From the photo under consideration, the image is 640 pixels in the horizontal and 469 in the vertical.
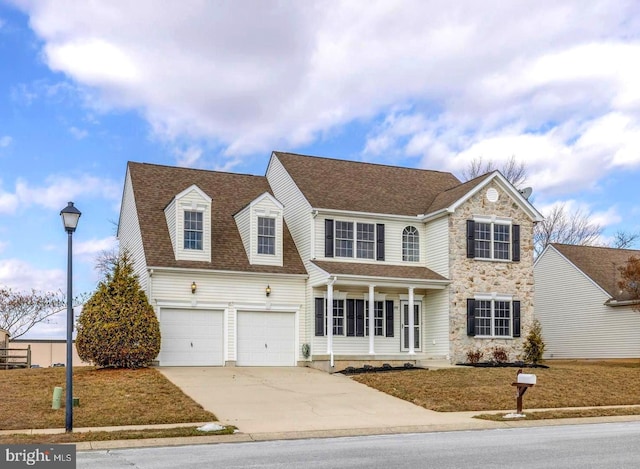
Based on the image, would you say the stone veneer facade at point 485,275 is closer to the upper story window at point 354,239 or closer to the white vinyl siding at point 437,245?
the white vinyl siding at point 437,245

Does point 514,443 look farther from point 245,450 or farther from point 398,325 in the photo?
point 398,325

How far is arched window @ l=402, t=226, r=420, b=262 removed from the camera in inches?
1204

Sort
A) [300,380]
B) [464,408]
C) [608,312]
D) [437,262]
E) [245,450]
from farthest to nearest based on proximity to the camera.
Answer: [608,312] < [437,262] < [300,380] < [464,408] < [245,450]

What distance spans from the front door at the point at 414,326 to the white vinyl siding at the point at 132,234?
32.3ft

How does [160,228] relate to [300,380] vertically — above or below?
above

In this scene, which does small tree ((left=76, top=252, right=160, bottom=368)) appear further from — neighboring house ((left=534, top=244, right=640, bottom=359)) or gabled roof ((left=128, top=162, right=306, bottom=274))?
neighboring house ((left=534, top=244, right=640, bottom=359))

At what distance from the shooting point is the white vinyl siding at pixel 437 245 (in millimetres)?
29406

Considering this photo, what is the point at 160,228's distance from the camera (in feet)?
92.7

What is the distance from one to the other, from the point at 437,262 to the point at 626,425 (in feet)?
44.1

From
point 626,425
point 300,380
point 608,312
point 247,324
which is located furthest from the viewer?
point 608,312

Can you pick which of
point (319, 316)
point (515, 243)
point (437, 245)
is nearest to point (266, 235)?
point (319, 316)

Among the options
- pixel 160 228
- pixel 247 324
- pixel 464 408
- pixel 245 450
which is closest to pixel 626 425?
pixel 464 408

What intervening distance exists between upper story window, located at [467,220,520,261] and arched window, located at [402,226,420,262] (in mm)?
2212

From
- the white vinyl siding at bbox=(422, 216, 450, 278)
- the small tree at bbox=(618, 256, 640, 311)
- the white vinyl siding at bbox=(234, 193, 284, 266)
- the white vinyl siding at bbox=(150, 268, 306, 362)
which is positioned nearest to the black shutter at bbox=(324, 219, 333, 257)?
the white vinyl siding at bbox=(150, 268, 306, 362)
